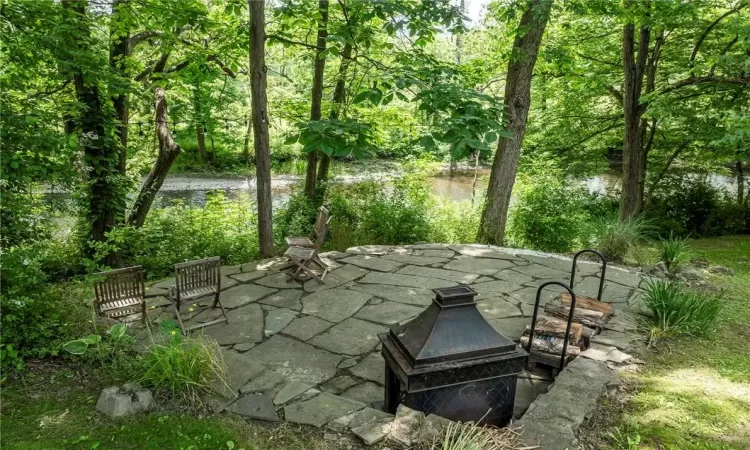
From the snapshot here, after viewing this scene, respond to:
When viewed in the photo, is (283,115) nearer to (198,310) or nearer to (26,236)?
(198,310)

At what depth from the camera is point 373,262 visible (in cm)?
589

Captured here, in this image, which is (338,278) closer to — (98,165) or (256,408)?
(256,408)

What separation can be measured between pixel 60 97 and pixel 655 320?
6534mm

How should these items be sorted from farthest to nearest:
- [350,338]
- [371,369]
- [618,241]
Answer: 1. [618,241]
2. [350,338]
3. [371,369]

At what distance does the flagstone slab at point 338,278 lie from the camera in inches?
197

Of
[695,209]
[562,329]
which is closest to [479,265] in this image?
[562,329]

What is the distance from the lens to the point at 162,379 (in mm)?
2748

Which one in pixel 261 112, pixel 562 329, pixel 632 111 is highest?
pixel 632 111

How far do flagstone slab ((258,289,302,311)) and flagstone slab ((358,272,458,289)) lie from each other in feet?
2.57

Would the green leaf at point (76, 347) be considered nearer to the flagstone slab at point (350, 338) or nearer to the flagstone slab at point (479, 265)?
the flagstone slab at point (350, 338)

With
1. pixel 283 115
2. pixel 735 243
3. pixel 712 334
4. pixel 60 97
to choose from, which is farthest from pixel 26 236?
pixel 735 243

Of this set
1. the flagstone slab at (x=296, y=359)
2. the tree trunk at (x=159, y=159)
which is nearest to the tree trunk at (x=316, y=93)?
the tree trunk at (x=159, y=159)

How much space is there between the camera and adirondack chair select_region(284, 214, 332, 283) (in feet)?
16.5

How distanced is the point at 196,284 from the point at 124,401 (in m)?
1.47
